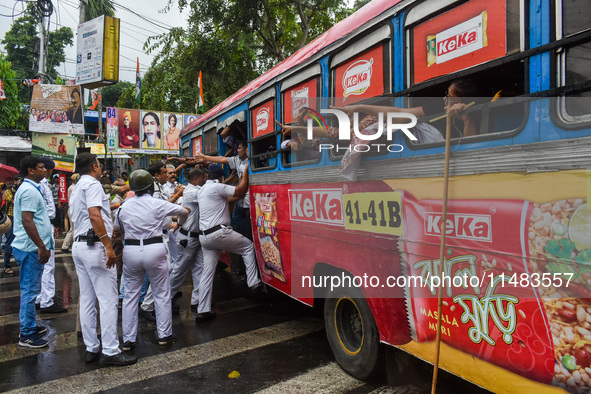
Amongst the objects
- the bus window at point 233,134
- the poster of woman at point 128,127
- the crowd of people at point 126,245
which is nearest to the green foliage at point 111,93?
the poster of woman at point 128,127

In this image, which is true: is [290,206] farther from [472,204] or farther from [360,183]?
[472,204]

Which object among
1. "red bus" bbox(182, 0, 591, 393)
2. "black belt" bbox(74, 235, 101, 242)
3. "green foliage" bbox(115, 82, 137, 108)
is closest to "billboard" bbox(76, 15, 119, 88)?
"black belt" bbox(74, 235, 101, 242)

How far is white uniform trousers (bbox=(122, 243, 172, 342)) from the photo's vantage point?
171 inches

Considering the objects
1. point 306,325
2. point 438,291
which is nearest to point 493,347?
point 438,291

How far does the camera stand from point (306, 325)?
5027mm

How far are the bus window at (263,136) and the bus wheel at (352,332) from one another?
171 centimetres

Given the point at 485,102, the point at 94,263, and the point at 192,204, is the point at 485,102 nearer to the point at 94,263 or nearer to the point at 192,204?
the point at 94,263

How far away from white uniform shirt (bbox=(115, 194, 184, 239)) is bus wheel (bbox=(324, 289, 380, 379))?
6.30 ft

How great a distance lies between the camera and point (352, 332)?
3771mm

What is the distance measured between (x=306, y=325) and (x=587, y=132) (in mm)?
3853

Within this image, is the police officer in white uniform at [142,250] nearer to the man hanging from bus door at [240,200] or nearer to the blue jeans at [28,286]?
the blue jeans at [28,286]

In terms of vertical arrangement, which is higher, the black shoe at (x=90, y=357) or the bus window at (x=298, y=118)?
the bus window at (x=298, y=118)

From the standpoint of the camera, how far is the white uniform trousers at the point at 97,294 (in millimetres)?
4082

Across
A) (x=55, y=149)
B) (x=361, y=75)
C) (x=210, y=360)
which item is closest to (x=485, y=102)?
(x=361, y=75)
